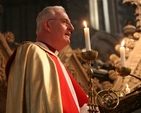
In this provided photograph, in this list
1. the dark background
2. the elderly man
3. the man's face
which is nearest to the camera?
the elderly man

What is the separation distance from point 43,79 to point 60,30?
1.50ft

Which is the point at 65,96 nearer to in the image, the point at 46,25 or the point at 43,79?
the point at 43,79

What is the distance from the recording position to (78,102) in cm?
256

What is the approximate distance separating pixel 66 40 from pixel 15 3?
185 inches

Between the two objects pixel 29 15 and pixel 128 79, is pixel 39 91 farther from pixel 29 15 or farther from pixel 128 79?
pixel 29 15

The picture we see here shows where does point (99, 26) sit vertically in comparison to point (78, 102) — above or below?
below

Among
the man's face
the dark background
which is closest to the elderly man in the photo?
the man's face

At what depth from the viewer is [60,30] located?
2.59 meters

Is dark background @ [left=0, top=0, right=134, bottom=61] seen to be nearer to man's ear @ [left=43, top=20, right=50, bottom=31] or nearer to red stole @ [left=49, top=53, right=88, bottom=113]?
man's ear @ [left=43, top=20, right=50, bottom=31]

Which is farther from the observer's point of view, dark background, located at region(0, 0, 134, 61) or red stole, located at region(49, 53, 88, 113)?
dark background, located at region(0, 0, 134, 61)

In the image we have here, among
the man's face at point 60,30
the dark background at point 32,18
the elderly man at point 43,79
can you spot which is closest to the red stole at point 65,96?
the elderly man at point 43,79

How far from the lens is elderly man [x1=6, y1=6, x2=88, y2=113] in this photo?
217 cm

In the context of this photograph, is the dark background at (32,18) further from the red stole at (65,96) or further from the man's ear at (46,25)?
the red stole at (65,96)

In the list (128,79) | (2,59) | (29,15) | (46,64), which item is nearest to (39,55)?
(46,64)
